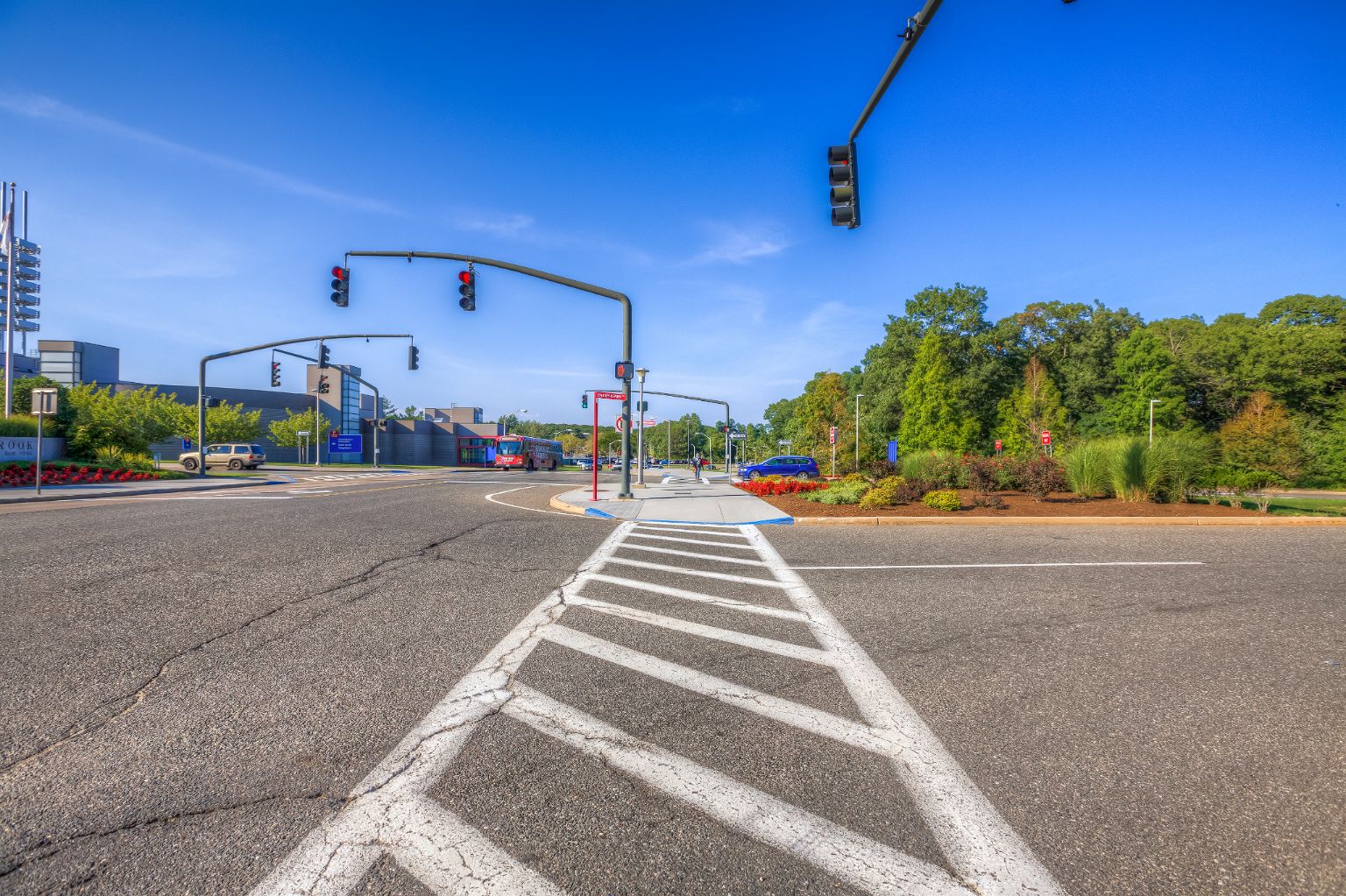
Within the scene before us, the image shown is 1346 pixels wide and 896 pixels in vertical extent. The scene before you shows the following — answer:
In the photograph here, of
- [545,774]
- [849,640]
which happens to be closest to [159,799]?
[545,774]

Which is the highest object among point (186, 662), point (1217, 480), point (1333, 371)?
point (1333, 371)

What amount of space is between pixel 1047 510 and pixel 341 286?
18173 mm

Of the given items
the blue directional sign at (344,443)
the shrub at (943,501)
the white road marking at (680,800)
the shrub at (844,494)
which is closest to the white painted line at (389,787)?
the white road marking at (680,800)

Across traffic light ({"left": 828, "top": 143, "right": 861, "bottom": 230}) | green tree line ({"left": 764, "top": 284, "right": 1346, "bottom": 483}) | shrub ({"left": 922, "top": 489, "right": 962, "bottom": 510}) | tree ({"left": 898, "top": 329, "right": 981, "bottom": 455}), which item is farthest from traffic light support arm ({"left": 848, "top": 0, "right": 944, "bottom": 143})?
tree ({"left": 898, "top": 329, "right": 981, "bottom": 455})

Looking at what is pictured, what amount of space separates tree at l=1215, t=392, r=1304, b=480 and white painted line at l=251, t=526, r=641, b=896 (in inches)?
1513

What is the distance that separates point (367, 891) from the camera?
6.30 feet

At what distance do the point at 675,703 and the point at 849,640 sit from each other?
1.88 m

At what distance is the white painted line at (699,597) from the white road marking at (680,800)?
4.30 ft

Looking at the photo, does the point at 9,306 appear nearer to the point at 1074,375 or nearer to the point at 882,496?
the point at 882,496

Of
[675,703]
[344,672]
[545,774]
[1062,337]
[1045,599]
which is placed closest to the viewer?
[545,774]

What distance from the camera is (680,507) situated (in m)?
14.9

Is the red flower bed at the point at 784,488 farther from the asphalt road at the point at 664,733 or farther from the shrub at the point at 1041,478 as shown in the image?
the asphalt road at the point at 664,733

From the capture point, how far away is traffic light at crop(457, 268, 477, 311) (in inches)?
589

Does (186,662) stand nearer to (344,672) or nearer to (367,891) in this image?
(344,672)
